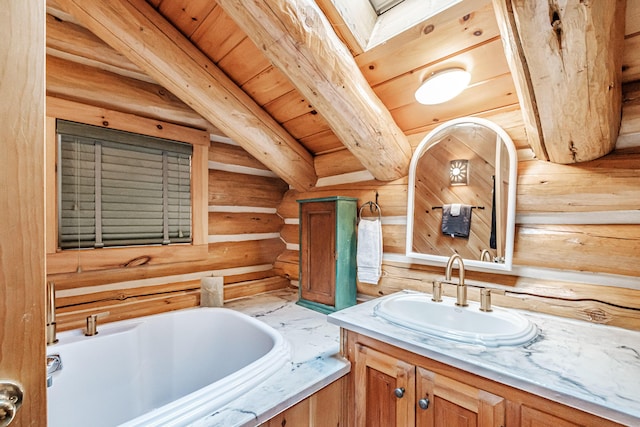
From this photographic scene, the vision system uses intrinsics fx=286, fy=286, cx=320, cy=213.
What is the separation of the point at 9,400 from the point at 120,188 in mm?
1552

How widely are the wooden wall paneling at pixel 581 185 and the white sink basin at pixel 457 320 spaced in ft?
1.76

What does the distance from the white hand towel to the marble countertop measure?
396 mm

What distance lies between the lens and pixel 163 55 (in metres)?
1.55

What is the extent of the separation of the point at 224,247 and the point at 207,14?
153cm

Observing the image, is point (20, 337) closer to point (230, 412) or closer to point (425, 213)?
point (230, 412)

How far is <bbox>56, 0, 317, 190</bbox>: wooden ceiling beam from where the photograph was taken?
1397 millimetres

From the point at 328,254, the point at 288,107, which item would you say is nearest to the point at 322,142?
the point at 288,107

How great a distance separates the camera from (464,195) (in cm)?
156

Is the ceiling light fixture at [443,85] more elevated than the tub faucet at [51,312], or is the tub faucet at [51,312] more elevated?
the ceiling light fixture at [443,85]

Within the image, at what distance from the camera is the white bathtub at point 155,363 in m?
1.29

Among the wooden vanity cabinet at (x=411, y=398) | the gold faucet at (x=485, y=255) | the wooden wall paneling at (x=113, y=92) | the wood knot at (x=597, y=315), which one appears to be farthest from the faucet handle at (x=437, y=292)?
the wooden wall paneling at (x=113, y=92)

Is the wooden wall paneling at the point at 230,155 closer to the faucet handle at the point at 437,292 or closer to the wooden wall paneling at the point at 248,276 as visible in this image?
the wooden wall paneling at the point at 248,276

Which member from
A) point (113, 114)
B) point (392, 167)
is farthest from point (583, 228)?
point (113, 114)

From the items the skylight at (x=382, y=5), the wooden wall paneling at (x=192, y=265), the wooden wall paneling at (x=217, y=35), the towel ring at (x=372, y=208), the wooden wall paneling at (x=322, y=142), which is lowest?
the wooden wall paneling at (x=192, y=265)
